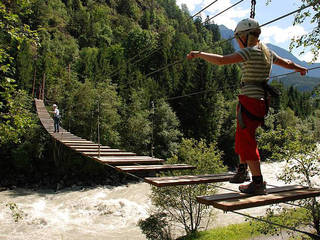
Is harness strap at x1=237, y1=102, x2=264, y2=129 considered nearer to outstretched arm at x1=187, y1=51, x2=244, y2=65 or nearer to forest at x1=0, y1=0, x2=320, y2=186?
outstretched arm at x1=187, y1=51, x2=244, y2=65

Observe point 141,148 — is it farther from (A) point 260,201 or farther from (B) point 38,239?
(A) point 260,201

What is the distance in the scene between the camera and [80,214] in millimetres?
14375

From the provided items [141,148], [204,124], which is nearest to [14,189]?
[141,148]

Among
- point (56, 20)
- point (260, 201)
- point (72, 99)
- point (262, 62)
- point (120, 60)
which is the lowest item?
point (260, 201)

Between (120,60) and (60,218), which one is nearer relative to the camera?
(60,218)

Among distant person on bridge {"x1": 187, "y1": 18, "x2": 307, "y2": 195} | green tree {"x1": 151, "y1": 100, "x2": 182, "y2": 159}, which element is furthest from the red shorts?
green tree {"x1": 151, "y1": 100, "x2": 182, "y2": 159}

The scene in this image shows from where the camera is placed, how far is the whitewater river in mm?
12305

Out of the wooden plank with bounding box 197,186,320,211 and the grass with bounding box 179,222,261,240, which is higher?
the wooden plank with bounding box 197,186,320,211

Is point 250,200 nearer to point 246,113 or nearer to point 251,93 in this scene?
point 246,113

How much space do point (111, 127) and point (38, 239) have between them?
10.7 metres

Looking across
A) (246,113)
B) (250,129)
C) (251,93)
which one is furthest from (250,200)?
(251,93)

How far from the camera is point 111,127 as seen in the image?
69.7ft

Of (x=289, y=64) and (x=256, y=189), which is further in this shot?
(x=289, y=64)

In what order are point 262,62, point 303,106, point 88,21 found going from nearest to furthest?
point 262,62 → point 303,106 → point 88,21
